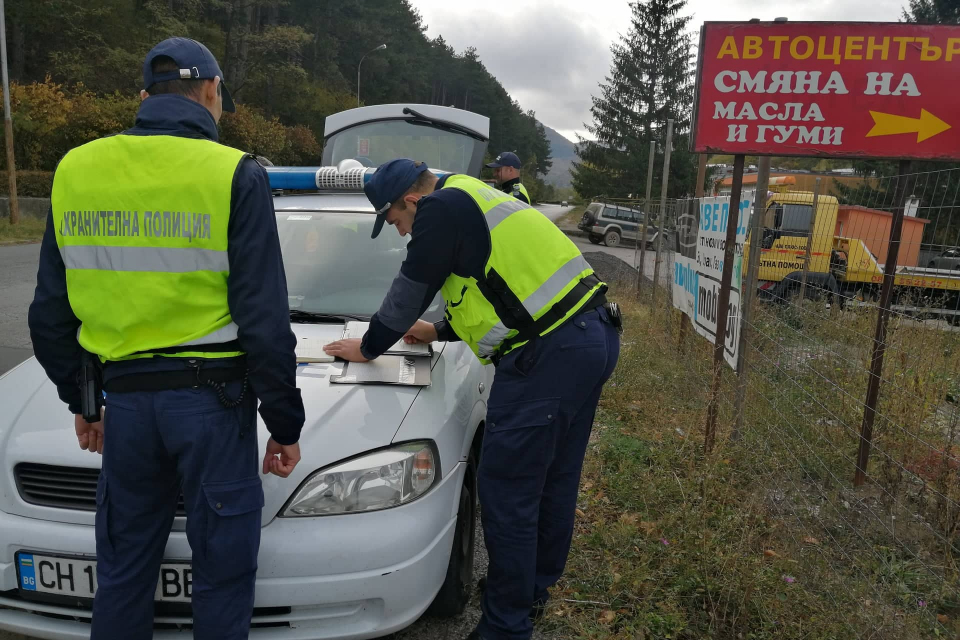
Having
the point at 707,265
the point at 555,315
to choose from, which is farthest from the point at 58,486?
the point at 707,265

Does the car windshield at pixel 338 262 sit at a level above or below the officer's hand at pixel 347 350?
above

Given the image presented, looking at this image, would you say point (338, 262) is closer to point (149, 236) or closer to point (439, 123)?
point (149, 236)

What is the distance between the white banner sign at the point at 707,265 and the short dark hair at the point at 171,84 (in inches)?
126

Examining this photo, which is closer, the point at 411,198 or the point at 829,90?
the point at 411,198

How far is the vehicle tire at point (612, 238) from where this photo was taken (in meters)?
29.0

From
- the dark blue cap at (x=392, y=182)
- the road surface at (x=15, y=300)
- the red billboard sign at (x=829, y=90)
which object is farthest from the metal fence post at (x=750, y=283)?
the road surface at (x=15, y=300)

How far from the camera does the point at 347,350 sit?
2.65 m

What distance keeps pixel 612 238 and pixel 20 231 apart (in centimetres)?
A: 2062

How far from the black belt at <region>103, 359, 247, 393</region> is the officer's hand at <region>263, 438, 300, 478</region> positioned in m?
0.29

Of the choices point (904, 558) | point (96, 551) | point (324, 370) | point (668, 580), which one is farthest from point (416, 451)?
point (904, 558)

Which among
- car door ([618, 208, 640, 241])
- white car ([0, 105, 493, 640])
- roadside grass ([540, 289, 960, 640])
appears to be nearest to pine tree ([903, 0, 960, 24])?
car door ([618, 208, 640, 241])

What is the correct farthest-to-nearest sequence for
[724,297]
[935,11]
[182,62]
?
[935,11] → [724,297] → [182,62]

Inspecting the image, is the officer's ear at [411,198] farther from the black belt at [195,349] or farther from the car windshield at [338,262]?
the black belt at [195,349]

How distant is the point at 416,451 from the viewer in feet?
7.49
